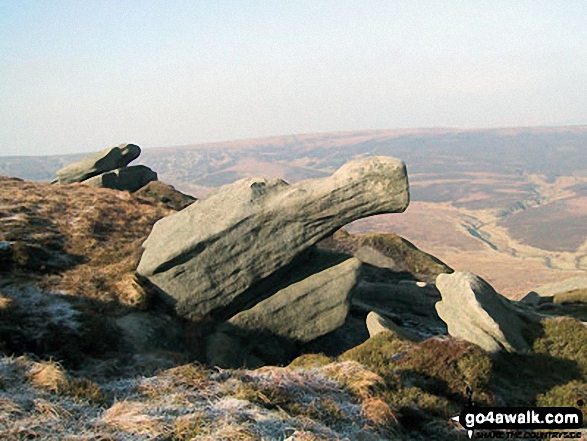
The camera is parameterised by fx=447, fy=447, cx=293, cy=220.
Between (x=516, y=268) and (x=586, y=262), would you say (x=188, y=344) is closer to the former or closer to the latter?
(x=516, y=268)

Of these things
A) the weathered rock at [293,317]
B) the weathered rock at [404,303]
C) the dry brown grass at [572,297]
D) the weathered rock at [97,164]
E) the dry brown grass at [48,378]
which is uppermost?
the weathered rock at [97,164]

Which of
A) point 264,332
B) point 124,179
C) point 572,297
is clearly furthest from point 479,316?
point 124,179

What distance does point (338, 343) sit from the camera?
83.6 ft

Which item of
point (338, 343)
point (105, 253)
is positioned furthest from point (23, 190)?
point (338, 343)

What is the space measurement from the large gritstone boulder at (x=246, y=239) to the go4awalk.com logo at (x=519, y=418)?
11.1m

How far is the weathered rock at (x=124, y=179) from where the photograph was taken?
47188 mm

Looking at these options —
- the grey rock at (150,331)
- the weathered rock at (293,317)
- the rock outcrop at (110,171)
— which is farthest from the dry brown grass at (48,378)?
the rock outcrop at (110,171)

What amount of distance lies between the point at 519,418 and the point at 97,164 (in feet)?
161

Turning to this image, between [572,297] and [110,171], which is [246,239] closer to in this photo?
[572,297]

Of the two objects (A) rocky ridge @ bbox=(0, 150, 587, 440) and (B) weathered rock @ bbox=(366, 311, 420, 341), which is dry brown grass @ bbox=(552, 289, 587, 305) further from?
(B) weathered rock @ bbox=(366, 311, 420, 341)

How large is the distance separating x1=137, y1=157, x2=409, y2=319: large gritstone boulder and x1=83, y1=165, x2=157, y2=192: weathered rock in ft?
87.7

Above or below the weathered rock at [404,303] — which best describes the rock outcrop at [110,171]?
above

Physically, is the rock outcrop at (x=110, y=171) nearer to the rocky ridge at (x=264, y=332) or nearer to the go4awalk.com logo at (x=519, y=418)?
the rocky ridge at (x=264, y=332)

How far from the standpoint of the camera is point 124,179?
51.1m
